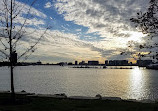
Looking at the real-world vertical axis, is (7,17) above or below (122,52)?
above

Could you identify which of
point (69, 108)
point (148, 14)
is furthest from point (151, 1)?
point (69, 108)

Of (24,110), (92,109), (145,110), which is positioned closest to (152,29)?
(145,110)

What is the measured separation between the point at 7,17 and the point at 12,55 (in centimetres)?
325

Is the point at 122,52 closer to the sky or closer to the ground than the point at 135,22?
closer to the ground

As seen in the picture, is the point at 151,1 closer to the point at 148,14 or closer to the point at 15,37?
the point at 148,14

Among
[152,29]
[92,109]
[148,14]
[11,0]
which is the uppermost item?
[11,0]

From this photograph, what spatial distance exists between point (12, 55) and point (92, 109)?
8.51 metres

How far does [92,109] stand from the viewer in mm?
10234

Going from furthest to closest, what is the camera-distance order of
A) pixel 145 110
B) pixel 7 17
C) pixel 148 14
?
pixel 7 17 < pixel 148 14 < pixel 145 110

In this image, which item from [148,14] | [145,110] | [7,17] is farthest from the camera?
[7,17]

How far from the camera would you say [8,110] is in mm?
10039

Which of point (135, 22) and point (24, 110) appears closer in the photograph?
point (24, 110)

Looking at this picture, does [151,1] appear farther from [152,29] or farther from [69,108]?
[69,108]

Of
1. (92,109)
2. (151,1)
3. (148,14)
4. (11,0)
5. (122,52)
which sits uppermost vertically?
(11,0)
